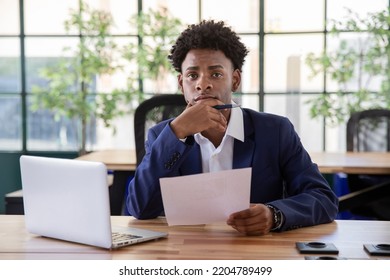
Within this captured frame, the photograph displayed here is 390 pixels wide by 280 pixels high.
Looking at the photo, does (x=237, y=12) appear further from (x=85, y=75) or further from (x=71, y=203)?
(x=71, y=203)

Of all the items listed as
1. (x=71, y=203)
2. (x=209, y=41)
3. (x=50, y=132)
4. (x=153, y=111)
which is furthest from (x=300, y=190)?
(x=50, y=132)

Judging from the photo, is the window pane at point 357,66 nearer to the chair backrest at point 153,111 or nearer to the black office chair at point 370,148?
the black office chair at point 370,148

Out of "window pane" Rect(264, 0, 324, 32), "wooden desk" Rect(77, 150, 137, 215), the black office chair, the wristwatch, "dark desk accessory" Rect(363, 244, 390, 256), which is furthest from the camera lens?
"window pane" Rect(264, 0, 324, 32)

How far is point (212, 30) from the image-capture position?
2.06 metres

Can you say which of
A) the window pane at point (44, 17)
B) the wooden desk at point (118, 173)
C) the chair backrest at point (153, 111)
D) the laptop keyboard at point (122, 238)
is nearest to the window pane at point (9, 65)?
the window pane at point (44, 17)

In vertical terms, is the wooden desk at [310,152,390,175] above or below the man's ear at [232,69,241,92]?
below

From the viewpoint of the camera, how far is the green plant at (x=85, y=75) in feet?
16.9

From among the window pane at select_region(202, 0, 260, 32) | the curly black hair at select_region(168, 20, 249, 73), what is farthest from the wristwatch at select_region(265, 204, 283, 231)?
the window pane at select_region(202, 0, 260, 32)

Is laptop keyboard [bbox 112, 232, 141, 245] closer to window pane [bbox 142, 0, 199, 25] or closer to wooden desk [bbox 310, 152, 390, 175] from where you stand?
wooden desk [bbox 310, 152, 390, 175]

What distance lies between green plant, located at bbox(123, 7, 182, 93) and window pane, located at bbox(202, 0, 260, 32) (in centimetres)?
38

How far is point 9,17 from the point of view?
559 cm

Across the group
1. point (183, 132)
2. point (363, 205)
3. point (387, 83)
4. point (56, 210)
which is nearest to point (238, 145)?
point (183, 132)

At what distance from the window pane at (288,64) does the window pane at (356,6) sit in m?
0.24

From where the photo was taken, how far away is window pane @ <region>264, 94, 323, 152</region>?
5348 mm
